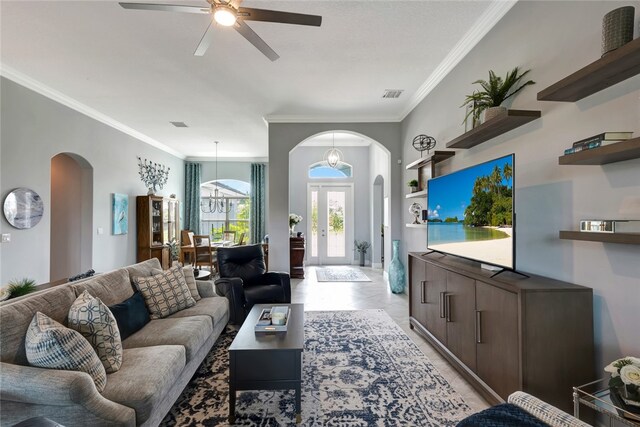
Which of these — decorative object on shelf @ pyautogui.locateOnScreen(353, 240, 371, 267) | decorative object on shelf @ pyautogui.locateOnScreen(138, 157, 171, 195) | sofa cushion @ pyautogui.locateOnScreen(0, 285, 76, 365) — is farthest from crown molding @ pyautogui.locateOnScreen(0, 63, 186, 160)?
decorative object on shelf @ pyautogui.locateOnScreen(353, 240, 371, 267)

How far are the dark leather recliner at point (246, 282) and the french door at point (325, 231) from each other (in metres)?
3.96

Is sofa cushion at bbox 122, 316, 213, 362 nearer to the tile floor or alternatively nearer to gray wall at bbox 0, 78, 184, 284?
the tile floor

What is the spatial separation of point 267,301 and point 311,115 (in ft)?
10.7

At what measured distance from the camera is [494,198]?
2.22 metres

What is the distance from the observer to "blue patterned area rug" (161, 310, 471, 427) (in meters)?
1.98

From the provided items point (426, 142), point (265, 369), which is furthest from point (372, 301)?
point (265, 369)

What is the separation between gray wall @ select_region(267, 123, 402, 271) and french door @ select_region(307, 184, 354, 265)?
285 centimetres

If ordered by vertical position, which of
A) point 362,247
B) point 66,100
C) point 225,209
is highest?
point 66,100

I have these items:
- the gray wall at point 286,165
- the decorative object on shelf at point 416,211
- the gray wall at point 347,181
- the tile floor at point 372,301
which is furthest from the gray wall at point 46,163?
the decorative object on shelf at point 416,211

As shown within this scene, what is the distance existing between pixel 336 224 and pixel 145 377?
677 cm

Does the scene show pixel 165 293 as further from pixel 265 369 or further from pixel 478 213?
pixel 478 213

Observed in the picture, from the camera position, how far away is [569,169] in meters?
1.94

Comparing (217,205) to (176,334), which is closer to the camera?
(176,334)

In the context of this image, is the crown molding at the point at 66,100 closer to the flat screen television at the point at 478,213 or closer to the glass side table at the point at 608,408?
the flat screen television at the point at 478,213
